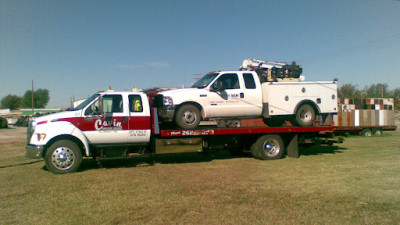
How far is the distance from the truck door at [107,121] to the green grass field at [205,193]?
951mm

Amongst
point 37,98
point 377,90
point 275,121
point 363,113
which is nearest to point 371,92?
point 377,90

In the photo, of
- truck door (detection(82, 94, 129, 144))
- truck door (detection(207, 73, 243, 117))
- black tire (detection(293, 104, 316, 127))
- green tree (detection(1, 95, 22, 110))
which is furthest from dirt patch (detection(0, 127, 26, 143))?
green tree (detection(1, 95, 22, 110))

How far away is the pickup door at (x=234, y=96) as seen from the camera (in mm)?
10344

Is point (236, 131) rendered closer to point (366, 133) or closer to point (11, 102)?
point (366, 133)

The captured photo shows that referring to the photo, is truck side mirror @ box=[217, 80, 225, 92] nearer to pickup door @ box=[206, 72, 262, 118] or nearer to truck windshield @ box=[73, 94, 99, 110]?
pickup door @ box=[206, 72, 262, 118]

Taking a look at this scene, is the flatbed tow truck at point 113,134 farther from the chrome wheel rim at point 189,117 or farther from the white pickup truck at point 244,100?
the white pickup truck at point 244,100

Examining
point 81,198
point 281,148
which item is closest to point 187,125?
point 281,148

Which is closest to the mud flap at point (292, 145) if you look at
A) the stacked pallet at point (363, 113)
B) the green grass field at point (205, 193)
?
the green grass field at point (205, 193)

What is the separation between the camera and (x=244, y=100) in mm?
10641

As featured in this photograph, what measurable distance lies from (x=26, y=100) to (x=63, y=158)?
112621 mm

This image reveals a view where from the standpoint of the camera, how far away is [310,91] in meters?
11.4

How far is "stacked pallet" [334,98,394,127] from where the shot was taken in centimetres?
2395

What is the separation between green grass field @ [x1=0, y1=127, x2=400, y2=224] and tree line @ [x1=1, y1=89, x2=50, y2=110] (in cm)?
10844

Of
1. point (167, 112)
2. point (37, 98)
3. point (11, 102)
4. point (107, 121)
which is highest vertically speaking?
point (37, 98)
